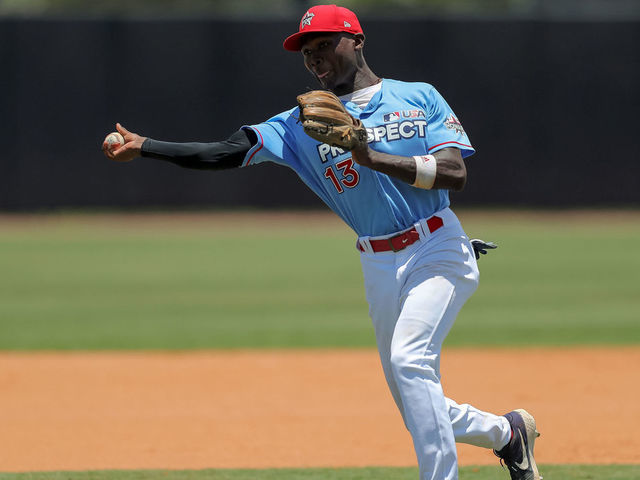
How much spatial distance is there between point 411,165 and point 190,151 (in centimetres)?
104

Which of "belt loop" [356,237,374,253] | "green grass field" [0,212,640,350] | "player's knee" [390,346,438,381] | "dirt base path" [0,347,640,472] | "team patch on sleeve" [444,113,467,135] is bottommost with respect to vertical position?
"green grass field" [0,212,640,350]

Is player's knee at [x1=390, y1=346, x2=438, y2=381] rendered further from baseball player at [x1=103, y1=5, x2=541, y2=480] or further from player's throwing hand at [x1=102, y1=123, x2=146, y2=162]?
player's throwing hand at [x1=102, y1=123, x2=146, y2=162]

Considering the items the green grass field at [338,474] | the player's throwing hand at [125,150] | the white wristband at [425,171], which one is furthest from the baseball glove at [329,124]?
the green grass field at [338,474]

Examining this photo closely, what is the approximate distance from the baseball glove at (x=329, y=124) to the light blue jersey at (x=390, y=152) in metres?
0.29

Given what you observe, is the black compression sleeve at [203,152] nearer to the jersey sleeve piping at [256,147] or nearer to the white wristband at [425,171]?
the jersey sleeve piping at [256,147]

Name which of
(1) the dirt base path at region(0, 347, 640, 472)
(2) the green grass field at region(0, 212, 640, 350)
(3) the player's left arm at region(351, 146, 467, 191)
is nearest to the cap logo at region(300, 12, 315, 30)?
(3) the player's left arm at region(351, 146, 467, 191)

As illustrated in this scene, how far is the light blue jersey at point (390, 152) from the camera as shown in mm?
4316

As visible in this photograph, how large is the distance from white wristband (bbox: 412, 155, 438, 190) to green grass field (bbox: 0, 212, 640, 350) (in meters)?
5.75

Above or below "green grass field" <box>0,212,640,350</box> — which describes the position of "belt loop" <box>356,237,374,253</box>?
above

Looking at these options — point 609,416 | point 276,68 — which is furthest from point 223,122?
point 609,416

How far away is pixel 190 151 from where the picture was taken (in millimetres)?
4469

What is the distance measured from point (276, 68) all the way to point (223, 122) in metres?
1.52

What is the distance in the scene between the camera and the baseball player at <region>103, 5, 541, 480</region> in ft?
13.3

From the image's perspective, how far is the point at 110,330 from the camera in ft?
34.3
